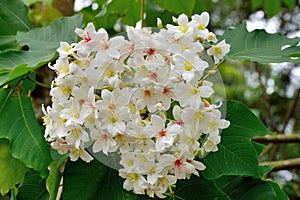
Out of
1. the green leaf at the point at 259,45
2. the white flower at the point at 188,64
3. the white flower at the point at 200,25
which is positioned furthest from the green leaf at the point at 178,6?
the white flower at the point at 188,64

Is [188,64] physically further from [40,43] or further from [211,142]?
[40,43]

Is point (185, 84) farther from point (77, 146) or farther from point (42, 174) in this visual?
point (42, 174)

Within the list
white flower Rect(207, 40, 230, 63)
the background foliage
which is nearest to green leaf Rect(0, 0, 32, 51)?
the background foliage

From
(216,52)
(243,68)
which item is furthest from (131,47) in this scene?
(243,68)

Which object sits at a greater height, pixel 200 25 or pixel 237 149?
pixel 200 25

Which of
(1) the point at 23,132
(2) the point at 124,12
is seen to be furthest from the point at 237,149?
(2) the point at 124,12
